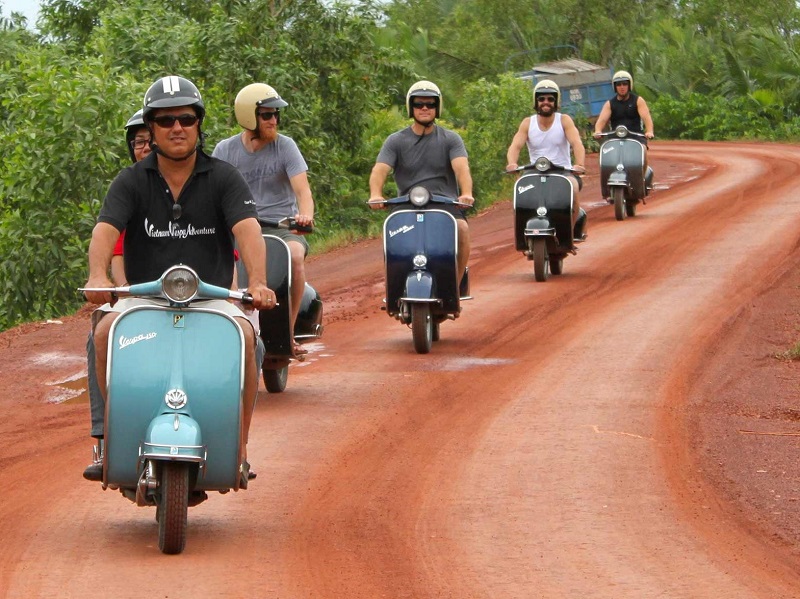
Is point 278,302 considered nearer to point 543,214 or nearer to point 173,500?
point 173,500

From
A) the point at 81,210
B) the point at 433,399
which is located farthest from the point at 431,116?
the point at 81,210

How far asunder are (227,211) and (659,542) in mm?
2324

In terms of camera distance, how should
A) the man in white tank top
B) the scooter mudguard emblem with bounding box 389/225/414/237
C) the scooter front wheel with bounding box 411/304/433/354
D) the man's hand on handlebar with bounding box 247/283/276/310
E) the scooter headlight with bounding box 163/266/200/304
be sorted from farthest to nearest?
the man in white tank top < the scooter mudguard emblem with bounding box 389/225/414/237 < the scooter front wheel with bounding box 411/304/433/354 < the man's hand on handlebar with bounding box 247/283/276/310 < the scooter headlight with bounding box 163/266/200/304

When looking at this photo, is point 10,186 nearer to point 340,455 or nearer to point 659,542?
point 340,455

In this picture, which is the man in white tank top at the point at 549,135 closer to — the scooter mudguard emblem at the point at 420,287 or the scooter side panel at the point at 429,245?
the scooter side panel at the point at 429,245

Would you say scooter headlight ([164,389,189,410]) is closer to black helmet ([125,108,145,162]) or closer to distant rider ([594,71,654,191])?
black helmet ([125,108,145,162])

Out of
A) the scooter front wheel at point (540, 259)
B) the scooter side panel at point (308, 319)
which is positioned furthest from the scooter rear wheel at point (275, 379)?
the scooter front wheel at point (540, 259)

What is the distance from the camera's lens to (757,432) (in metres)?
9.12

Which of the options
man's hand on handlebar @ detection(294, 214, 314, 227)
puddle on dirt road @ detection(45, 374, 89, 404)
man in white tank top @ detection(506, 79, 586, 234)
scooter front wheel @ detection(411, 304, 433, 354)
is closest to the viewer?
man's hand on handlebar @ detection(294, 214, 314, 227)

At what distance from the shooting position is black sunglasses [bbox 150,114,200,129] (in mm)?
6508

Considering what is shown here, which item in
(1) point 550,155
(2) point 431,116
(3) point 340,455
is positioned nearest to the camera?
(3) point 340,455

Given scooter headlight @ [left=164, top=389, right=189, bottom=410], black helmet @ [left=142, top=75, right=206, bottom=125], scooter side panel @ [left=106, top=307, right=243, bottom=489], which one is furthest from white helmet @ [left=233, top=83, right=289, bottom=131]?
scooter headlight @ [left=164, top=389, right=189, bottom=410]

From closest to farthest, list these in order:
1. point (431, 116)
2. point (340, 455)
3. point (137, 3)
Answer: point (340, 455)
point (431, 116)
point (137, 3)

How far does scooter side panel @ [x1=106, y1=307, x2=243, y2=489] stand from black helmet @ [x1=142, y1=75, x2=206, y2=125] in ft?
2.92
